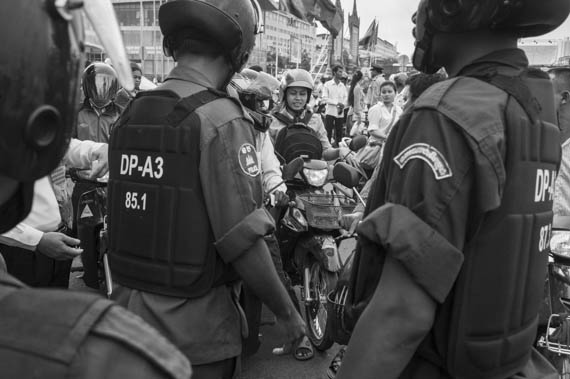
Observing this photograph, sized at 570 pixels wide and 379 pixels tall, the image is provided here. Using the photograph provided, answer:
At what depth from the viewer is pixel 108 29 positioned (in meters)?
0.89

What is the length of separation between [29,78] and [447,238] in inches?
37.0

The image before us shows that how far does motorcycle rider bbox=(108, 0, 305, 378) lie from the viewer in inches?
73.4

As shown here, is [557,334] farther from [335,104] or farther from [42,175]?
[335,104]

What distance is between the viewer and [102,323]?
0.72m

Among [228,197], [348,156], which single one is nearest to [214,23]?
[228,197]

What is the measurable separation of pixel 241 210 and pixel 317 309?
101 inches

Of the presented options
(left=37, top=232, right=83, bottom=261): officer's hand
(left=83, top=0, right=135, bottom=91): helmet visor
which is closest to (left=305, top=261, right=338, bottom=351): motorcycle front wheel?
(left=37, top=232, right=83, bottom=261): officer's hand

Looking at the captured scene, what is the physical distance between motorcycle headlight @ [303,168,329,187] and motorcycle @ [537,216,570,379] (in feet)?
6.56

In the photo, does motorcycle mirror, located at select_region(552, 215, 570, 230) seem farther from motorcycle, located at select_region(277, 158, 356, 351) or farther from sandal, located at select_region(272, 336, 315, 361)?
sandal, located at select_region(272, 336, 315, 361)

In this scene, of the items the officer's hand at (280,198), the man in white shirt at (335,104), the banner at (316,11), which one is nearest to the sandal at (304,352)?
the officer's hand at (280,198)

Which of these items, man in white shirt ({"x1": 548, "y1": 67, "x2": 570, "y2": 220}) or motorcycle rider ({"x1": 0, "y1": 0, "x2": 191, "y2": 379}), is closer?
motorcycle rider ({"x1": 0, "y1": 0, "x2": 191, "y2": 379})

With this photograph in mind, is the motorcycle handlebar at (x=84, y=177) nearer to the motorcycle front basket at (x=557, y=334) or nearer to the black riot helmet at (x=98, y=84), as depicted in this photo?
the black riot helmet at (x=98, y=84)

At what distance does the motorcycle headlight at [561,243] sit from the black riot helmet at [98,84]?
11.3 feet

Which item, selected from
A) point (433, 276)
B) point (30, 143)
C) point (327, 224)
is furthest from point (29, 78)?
point (327, 224)
